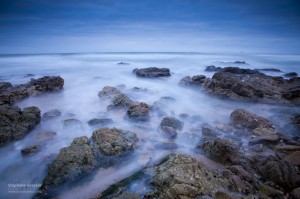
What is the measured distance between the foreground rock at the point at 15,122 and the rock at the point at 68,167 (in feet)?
7.79

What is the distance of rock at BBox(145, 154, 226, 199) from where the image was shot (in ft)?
11.5

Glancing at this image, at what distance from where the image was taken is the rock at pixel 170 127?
21.6 feet

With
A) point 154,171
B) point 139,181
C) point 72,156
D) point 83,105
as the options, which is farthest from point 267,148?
point 83,105

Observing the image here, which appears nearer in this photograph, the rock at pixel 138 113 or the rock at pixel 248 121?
the rock at pixel 248 121

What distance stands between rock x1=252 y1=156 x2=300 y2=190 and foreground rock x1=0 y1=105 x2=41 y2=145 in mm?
6749

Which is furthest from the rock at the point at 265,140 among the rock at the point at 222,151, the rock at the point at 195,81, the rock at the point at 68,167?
the rock at the point at 195,81

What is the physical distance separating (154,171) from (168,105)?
593 cm

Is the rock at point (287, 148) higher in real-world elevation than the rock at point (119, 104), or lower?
higher

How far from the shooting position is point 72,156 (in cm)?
474

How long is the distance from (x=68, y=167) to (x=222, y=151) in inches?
146

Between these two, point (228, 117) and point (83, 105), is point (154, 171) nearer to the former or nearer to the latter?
point (228, 117)

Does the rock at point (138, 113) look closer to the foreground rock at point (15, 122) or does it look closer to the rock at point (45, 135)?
the rock at point (45, 135)

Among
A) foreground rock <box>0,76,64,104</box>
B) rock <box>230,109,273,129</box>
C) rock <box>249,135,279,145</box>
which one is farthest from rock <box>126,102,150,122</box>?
foreground rock <box>0,76,64,104</box>

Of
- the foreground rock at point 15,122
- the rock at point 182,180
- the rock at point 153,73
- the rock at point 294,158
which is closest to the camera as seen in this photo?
the rock at point 182,180
